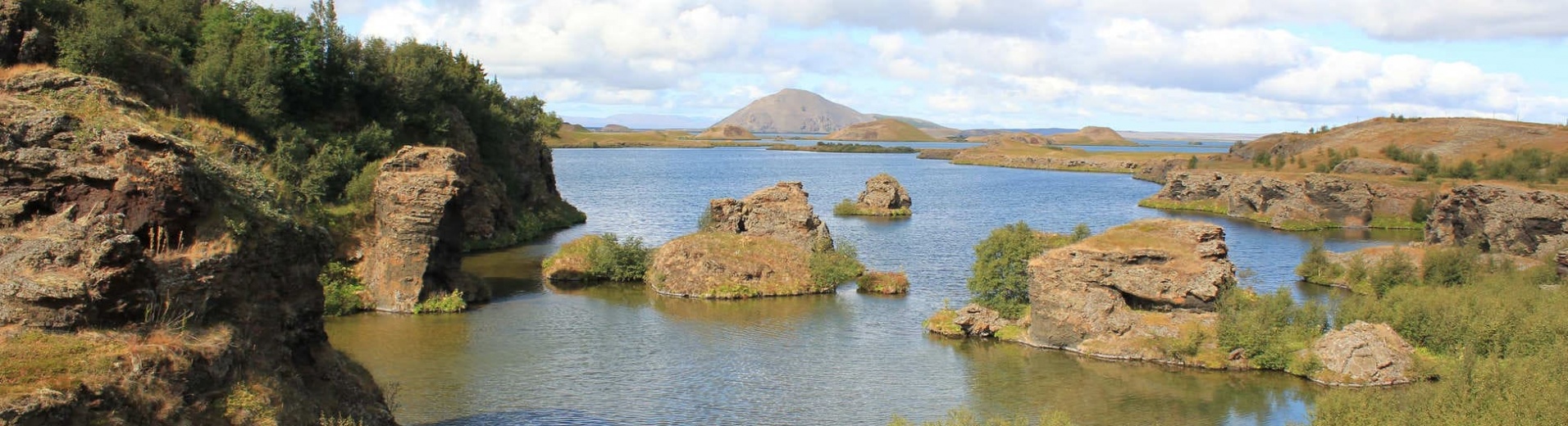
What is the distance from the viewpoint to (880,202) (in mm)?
92250

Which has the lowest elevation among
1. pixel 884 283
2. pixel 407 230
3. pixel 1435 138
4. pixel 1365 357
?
pixel 884 283

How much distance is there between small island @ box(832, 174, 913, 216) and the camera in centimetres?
9106

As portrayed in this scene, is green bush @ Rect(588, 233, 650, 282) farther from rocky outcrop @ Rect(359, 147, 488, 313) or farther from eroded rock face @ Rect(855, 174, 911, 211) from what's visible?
eroded rock face @ Rect(855, 174, 911, 211)

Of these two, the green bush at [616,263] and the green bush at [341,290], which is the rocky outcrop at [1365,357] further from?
the green bush at [341,290]

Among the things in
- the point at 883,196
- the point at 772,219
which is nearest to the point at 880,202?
the point at 883,196

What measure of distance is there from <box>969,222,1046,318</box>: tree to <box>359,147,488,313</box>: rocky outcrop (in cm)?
2074

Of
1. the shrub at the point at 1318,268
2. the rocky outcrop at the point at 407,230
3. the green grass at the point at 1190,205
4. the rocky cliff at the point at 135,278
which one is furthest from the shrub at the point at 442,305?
the green grass at the point at 1190,205

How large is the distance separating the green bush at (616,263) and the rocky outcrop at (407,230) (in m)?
8.32

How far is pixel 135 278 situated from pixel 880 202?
77.7m

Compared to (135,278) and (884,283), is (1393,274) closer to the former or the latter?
(884,283)

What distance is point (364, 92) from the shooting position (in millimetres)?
62344

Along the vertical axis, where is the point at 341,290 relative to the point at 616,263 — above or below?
above

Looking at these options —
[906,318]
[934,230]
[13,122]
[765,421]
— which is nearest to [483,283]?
[906,318]

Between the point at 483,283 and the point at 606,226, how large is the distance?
102ft
